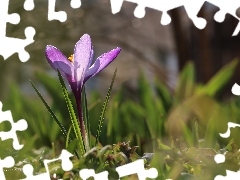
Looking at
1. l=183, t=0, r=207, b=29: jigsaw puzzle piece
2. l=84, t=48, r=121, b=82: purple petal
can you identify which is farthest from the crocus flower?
l=183, t=0, r=207, b=29: jigsaw puzzle piece

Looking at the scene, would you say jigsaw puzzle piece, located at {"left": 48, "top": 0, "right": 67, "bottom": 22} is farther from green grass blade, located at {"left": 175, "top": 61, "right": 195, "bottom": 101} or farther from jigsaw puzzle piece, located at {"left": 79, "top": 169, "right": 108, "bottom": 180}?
green grass blade, located at {"left": 175, "top": 61, "right": 195, "bottom": 101}

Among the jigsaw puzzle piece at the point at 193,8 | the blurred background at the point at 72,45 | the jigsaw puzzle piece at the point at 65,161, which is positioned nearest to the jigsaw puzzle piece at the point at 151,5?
the jigsaw puzzle piece at the point at 193,8

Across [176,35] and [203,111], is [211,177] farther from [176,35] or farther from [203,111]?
[176,35]

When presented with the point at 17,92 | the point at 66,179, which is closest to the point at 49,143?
the point at 17,92

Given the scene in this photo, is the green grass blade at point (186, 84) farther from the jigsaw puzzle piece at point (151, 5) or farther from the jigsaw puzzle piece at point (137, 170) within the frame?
the jigsaw puzzle piece at point (137, 170)

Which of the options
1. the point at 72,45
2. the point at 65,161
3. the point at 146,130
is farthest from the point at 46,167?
the point at 72,45

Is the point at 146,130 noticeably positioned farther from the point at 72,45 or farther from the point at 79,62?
the point at 72,45
